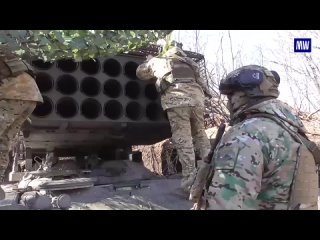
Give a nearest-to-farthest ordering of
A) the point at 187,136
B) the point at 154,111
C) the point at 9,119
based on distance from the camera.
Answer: the point at 9,119, the point at 187,136, the point at 154,111

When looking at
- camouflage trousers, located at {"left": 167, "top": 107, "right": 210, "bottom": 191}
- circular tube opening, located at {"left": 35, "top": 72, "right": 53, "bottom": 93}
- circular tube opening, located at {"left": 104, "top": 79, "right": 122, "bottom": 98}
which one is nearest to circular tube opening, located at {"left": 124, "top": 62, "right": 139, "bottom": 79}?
circular tube opening, located at {"left": 104, "top": 79, "right": 122, "bottom": 98}

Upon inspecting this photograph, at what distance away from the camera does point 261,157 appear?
200 centimetres

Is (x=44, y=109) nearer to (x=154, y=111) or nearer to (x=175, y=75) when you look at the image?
(x=154, y=111)

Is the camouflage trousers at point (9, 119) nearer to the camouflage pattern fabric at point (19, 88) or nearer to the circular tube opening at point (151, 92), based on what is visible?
the camouflage pattern fabric at point (19, 88)

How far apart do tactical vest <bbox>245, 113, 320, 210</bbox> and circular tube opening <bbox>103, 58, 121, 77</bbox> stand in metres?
3.77

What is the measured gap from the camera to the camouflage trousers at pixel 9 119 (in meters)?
4.42

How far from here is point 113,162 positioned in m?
5.68

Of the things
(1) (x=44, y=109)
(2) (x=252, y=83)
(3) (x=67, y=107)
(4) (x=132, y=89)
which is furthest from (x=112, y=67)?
(2) (x=252, y=83)

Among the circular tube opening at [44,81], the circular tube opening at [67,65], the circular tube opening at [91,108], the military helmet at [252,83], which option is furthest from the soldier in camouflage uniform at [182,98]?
the military helmet at [252,83]

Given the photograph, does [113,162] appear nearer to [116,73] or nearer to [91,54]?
[116,73]

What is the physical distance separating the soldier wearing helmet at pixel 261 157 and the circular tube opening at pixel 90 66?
11.4 feet

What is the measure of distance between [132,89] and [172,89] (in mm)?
752
